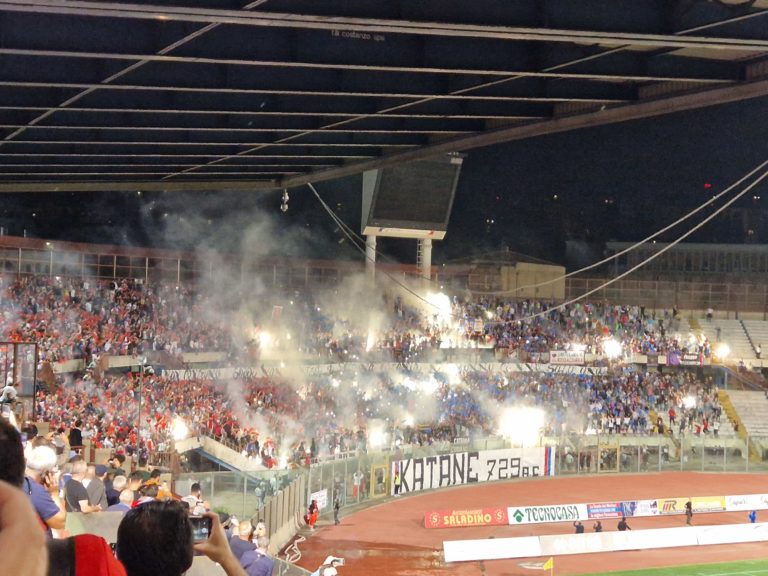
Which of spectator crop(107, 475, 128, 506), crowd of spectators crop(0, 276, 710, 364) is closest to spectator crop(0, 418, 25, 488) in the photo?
spectator crop(107, 475, 128, 506)

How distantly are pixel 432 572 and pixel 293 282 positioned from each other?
22.5 metres

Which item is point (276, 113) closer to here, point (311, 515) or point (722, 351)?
point (311, 515)

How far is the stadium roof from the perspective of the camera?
988 centimetres

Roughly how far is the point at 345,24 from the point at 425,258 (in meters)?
39.7

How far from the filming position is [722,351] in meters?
52.3

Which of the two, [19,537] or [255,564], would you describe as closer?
[19,537]

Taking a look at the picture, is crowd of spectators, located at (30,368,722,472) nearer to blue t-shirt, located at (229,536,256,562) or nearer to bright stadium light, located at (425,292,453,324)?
bright stadium light, located at (425,292,453,324)

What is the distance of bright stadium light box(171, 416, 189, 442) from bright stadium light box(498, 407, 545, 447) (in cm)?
1821

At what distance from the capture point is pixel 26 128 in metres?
14.8

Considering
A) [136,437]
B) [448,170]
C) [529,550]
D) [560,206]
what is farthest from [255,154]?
[560,206]

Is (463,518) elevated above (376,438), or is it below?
below

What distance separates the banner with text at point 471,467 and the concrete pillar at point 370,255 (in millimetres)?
10982

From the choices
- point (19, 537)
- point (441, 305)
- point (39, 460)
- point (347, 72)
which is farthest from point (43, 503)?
point (441, 305)

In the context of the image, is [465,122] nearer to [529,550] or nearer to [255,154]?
[255,154]
